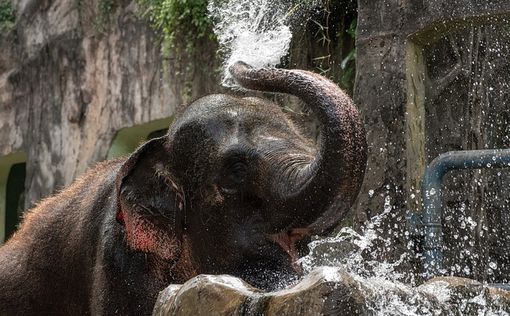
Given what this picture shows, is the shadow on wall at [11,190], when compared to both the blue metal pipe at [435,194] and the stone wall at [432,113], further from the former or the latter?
the blue metal pipe at [435,194]

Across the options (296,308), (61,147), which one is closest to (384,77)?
(296,308)

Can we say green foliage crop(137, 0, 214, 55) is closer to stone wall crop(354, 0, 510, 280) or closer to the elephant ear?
stone wall crop(354, 0, 510, 280)

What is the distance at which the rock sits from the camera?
226 centimetres

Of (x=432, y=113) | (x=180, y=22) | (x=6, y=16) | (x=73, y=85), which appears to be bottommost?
(x=432, y=113)

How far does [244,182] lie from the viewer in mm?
3980

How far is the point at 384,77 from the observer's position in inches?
225

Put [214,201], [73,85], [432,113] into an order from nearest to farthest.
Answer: [214,201], [432,113], [73,85]

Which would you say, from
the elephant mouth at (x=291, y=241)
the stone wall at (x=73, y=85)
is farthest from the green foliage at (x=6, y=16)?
the elephant mouth at (x=291, y=241)

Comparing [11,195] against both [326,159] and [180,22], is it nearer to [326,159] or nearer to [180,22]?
[180,22]

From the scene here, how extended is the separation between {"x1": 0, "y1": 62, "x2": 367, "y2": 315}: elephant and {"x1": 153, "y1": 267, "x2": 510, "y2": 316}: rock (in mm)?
919

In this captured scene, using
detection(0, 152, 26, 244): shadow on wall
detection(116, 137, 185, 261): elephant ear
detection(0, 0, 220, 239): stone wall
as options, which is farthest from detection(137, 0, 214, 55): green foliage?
detection(116, 137, 185, 261): elephant ear

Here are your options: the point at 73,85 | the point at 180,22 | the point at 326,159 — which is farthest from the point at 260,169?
the point at 73,85

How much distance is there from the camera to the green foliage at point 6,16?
36.8ft

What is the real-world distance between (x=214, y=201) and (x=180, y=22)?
4.87 meters
